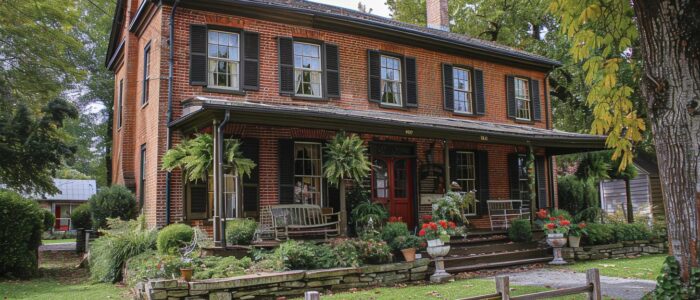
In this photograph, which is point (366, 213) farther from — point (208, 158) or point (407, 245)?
point (208, 158)

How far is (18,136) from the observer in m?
15.5

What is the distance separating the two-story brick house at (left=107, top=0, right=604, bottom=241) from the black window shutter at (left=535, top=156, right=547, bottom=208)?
52mm

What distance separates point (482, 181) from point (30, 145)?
41.8ft

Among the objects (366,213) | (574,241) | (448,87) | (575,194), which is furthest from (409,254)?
(575,194)

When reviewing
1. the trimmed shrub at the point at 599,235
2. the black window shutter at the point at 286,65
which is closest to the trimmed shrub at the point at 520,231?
the trimmed shrub at the point at 599,235

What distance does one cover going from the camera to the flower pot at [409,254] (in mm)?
10539

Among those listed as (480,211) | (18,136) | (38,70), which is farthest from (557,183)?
(38,70)

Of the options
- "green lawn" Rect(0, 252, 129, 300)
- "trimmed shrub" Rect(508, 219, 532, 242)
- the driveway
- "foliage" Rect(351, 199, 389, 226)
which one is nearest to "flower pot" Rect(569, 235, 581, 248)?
"trimmed shrub" Rect(508, 219, 532, 242)

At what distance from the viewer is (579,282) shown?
1002 cm

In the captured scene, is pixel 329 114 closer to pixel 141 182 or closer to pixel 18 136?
pixel 141 182

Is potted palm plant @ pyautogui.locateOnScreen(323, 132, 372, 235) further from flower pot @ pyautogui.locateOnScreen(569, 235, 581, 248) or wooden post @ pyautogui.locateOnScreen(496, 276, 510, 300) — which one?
wooden post @ pyautogui.locateOnScreen(496, 276, 510, 300)

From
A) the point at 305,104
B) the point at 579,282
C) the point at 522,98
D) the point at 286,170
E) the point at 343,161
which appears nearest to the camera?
the point at 579,282

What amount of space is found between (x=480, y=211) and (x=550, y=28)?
13.0 m

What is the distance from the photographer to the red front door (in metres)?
14.4
